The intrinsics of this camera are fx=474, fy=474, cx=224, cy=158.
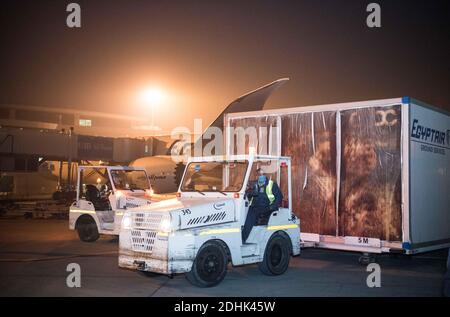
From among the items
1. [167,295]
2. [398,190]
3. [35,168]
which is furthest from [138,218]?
[35,168]

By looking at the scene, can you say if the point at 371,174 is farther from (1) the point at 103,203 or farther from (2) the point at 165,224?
(1) the point at 103,203

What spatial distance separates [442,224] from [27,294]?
958 cm

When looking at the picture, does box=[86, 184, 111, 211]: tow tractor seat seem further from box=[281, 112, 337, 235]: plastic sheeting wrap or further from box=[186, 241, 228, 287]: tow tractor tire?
box=[186, 241, 228, 287]: tow tractor tire

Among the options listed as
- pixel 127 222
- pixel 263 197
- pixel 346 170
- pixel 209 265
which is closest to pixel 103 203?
pixel 127 222

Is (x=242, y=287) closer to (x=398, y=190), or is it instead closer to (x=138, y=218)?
(x=138, y=218)

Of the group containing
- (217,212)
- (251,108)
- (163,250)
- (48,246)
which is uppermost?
(251,108)

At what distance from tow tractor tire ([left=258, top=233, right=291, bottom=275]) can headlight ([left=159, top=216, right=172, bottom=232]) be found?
2440 millimetres

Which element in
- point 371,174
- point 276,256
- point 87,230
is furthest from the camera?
point 87,230

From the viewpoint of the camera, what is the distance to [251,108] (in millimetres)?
23375

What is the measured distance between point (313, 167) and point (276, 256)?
2689mm

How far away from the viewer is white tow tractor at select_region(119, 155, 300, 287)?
8.25 metres

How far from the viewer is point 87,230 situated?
15406 mm

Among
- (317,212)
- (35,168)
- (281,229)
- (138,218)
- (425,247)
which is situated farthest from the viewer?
(35,168)

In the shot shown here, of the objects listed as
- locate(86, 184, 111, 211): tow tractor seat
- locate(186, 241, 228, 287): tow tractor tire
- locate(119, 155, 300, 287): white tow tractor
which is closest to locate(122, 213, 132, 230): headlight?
locate(119, 155, 300, 287): white tow tractor
